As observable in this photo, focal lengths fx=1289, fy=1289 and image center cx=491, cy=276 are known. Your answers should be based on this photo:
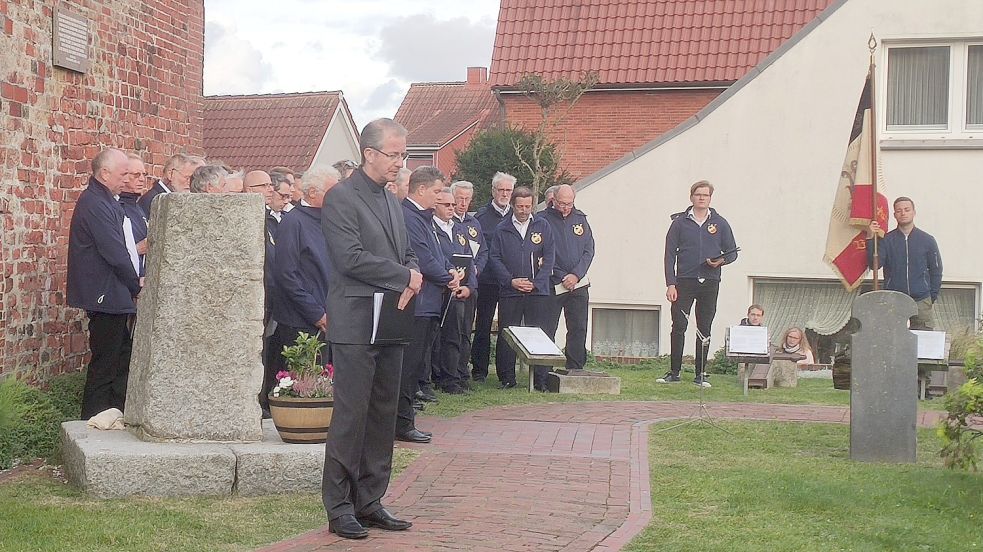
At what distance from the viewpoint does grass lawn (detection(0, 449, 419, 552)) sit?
6453 millimetres

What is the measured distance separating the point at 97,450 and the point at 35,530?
103cm

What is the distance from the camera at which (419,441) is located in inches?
375

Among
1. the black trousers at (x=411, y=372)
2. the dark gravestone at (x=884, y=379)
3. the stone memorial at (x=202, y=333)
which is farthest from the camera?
the black trousers at (x=411, y=372)

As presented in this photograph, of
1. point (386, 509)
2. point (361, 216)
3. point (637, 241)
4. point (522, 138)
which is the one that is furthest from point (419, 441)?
point (522, 138)

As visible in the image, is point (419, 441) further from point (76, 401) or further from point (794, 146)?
point (794, 146)

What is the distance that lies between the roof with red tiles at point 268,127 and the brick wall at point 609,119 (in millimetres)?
10333

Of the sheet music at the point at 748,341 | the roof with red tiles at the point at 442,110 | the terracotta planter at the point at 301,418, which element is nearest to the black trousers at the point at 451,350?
the sheet music at the point at 748,341

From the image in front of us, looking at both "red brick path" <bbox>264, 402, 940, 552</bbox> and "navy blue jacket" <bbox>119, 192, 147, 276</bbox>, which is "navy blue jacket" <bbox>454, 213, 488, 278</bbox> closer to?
"red brick path" <bbox>264, 402, 940, 552</bbox>

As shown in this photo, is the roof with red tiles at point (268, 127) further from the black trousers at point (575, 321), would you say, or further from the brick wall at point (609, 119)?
the black trousers at point (575, 321)

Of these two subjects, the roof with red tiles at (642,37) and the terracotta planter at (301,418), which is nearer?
the terracotta planter at (301,418)

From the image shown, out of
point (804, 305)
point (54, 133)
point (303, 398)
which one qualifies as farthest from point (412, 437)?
point (804, 305)

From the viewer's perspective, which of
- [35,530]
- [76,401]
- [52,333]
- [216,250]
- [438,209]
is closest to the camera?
[35,530]

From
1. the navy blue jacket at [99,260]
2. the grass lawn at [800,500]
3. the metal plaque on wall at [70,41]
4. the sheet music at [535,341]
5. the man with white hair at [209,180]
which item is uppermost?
the metal plaque on wall at [70,41]

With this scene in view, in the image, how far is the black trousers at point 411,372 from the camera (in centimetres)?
948
